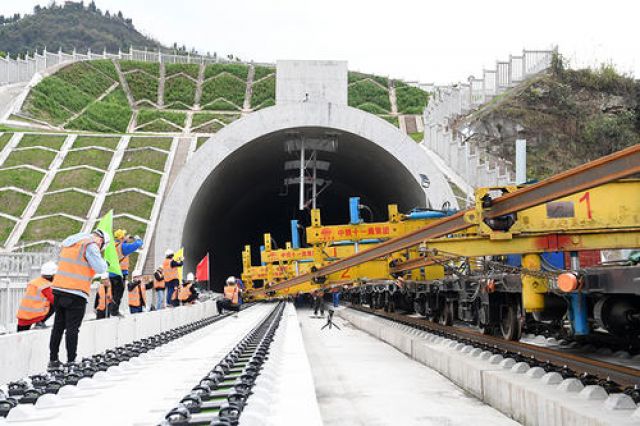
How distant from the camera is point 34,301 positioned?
29.1 feet

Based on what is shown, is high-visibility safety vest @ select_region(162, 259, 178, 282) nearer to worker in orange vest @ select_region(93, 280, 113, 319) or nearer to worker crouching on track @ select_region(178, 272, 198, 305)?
worker crouching on track @ select_region(178, 272, 198, 305)

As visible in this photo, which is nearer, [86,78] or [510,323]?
[510,323]

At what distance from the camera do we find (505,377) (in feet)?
20.2

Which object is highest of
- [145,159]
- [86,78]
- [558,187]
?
[86,78]

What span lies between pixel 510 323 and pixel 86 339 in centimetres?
507

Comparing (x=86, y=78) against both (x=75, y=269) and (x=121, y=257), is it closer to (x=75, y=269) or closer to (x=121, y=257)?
(x=121, y=257)

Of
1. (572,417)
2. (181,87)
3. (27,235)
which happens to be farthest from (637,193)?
(181,87)

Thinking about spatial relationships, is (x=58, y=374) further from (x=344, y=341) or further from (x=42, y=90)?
(x=42, y=90)

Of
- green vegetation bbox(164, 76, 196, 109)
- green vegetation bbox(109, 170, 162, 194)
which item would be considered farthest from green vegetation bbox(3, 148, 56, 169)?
green vegetation bbox(164, 76, 196, 109)

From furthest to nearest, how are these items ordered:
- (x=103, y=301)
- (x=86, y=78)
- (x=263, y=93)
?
(x=263, y=93), (x=86, y=78), (x=103, y=301)

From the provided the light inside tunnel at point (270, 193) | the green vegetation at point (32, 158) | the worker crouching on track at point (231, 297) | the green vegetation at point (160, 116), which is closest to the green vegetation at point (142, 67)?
the green vegetation at point (160, 116)

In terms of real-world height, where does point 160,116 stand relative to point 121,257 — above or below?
above

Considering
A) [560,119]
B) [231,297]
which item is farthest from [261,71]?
[231,297]

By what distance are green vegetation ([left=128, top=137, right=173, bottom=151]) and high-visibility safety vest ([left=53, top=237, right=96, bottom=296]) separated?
30165mm
